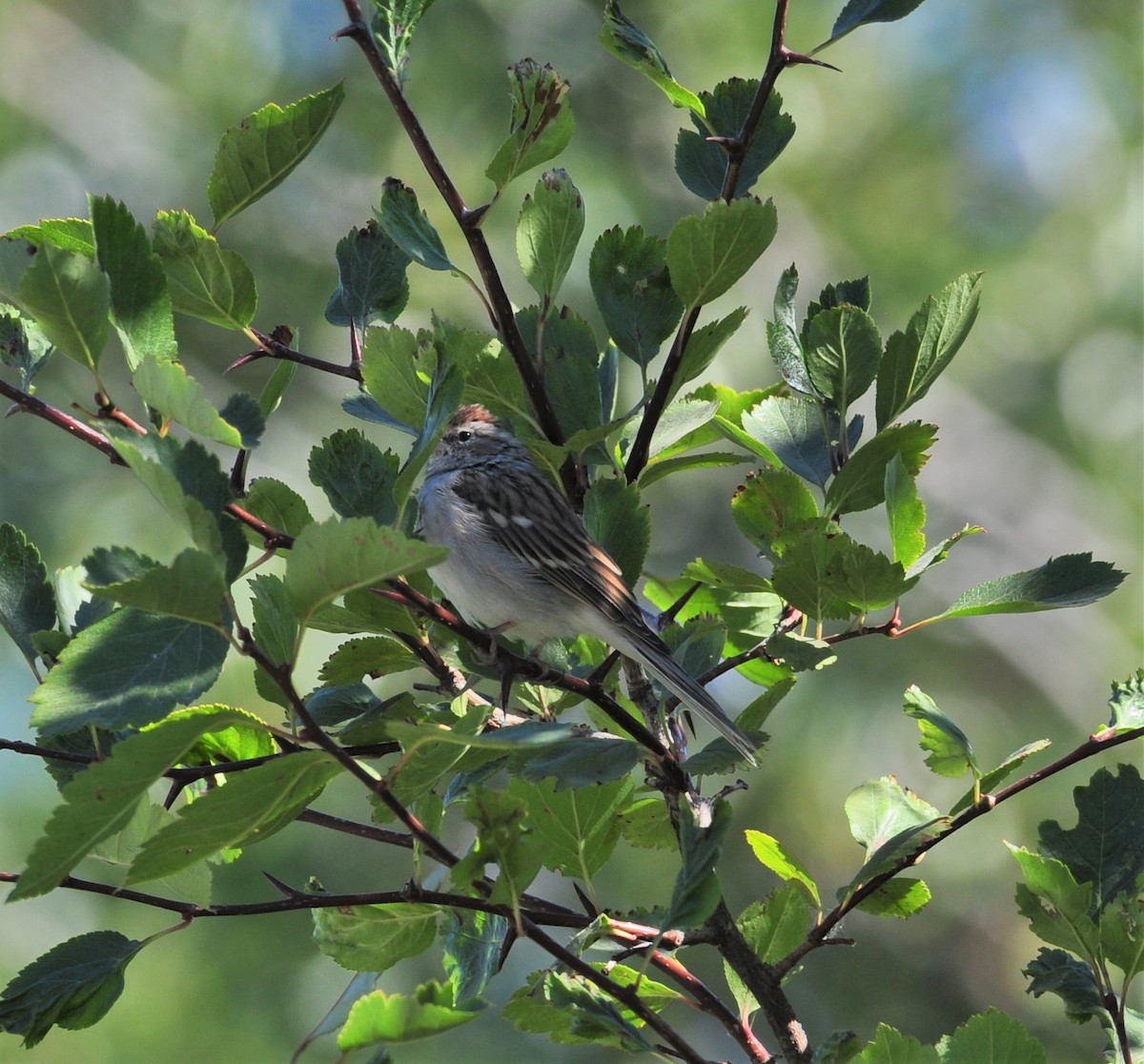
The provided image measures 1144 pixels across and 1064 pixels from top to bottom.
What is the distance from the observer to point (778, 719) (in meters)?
6.35

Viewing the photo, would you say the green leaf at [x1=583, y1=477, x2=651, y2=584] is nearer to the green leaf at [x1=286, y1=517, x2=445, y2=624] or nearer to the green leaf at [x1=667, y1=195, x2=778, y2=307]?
the green leaf at [x1=667, y1=195, x2=778, y2=307]

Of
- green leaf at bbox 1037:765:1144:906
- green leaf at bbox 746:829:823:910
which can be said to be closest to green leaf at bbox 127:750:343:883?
green leaf at bbox 746:829:823:910

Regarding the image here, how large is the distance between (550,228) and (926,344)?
0.52m

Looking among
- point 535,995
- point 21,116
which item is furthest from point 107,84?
point 535,995

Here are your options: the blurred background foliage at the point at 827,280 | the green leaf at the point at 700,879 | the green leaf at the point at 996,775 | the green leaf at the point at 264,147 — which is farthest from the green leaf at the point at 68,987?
the blurred background foliage at the point at 827,280

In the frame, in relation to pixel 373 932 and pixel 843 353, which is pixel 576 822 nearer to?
pixel 373 932

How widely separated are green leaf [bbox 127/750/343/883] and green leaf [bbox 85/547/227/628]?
0.17 metres

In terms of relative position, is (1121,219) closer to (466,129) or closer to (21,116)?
(466,129)

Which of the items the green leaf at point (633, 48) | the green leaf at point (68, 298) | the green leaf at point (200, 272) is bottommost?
the green leaf at point (68, 298)

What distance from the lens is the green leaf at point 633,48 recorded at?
5.12 ft

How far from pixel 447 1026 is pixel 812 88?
684 centimetres

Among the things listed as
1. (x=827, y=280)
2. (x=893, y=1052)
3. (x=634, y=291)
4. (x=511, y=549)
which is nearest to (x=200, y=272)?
(x=634, y=291)

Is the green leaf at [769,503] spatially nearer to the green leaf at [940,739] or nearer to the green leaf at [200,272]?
the green leaf at [940,739]

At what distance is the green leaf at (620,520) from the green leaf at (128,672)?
0.63 metres
